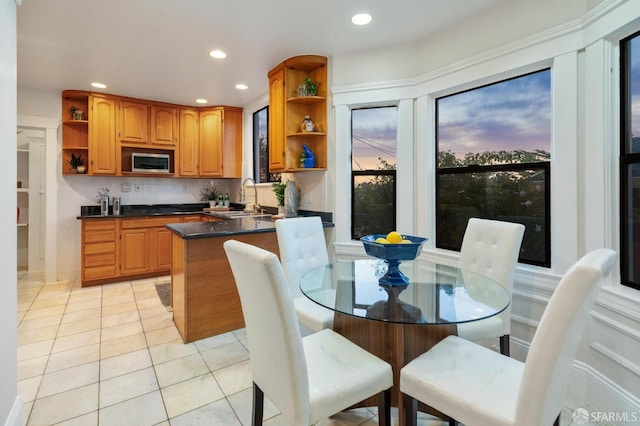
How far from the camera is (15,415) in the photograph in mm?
1593

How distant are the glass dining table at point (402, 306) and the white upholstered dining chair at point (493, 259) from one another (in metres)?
0.14

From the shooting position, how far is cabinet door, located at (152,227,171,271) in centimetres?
461

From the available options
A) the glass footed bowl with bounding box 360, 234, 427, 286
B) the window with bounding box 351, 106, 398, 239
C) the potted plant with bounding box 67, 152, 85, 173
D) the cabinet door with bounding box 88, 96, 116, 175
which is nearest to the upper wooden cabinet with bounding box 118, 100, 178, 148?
the cabinet door with bounding box 88, 96, 116, 175

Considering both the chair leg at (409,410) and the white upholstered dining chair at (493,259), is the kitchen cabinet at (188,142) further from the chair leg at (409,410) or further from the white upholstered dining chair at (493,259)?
the chair leg at (409,410)

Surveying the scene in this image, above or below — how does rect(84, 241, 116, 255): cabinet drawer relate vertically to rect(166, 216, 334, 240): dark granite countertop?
below

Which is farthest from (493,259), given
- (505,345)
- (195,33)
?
(195,33)

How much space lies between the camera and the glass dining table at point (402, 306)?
1384 mm

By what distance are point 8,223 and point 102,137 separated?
333 cm

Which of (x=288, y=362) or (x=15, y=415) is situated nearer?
(x=288, y=362)

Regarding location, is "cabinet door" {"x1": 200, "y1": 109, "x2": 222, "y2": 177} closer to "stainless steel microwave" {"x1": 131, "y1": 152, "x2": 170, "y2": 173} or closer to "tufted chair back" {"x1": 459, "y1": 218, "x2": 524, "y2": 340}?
"stainless steel microwave" {"x1": 131, "y1": 152, "x2": 170, "y2": 173}

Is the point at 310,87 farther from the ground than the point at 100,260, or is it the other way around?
the point at 310,87

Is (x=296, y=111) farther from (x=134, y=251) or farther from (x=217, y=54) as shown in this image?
(x=134, y=251)

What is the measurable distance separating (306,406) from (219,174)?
4.49 m

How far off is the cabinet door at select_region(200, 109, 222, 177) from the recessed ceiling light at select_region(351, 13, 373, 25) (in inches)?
122
